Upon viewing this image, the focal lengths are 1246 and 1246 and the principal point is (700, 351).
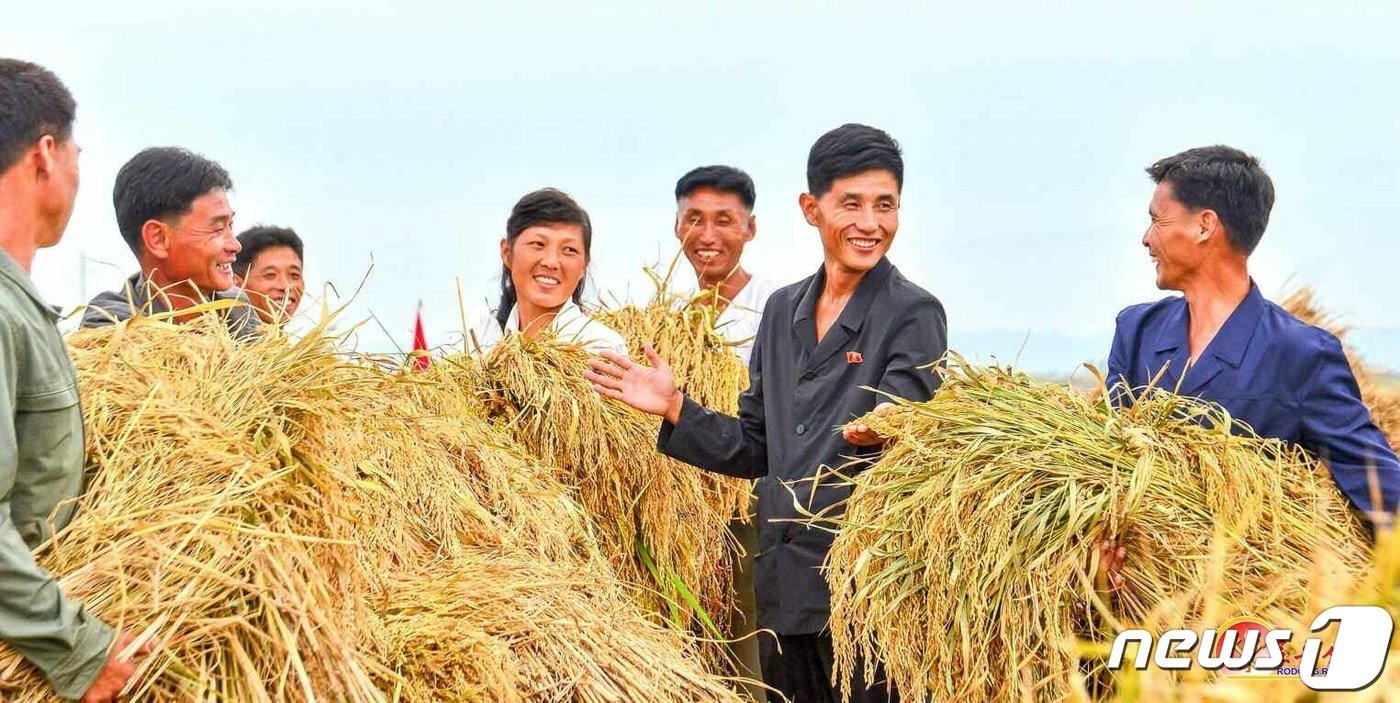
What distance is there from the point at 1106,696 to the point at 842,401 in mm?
1078

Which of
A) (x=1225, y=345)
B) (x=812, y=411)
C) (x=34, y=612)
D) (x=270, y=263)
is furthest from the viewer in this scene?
(x=270, y=263)

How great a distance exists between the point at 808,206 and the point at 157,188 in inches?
69.8

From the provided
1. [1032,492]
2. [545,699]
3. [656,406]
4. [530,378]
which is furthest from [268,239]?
[1032,492]

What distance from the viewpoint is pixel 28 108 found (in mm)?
2078

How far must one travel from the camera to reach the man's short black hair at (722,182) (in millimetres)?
5070

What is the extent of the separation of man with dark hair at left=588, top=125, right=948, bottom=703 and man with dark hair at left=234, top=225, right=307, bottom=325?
1.83 meters

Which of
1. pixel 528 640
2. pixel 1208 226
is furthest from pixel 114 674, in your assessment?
pixel 1208 226

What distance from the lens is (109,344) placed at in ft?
7.73

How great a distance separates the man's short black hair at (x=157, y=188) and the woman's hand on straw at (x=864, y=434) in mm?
1900

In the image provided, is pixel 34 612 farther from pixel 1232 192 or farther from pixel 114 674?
pixel 1232 192

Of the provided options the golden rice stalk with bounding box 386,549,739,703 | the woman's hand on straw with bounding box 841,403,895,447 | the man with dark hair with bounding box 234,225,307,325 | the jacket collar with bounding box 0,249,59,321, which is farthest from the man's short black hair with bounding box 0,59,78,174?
the man with dark hair with bounding box 234,225,307,325

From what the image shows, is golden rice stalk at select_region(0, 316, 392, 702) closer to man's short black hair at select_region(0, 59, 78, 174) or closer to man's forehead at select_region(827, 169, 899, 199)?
man's short black hair at select_region(0, 59, 78, 174)

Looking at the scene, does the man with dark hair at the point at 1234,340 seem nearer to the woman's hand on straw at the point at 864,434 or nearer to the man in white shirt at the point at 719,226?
the woman's hand on straw at the point at 864,434

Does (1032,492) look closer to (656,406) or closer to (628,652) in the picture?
(628,652)
